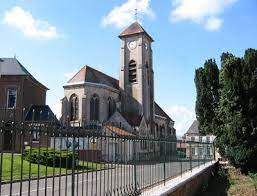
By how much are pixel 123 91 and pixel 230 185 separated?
39993mm

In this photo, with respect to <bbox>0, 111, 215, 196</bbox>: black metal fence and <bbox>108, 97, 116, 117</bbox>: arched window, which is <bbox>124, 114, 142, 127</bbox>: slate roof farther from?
<bbox>0, 111, 215, 196</bbox>: black metal fence

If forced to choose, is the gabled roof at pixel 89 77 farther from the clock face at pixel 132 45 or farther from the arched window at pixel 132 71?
the clock face at pixel 132 45

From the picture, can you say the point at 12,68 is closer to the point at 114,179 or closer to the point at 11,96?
the point at 11,96

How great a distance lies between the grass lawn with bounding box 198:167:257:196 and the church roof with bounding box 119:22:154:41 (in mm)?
37947

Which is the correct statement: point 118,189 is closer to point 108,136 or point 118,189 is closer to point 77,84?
point 108,136

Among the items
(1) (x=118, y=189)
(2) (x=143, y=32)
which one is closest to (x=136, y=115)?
(2) (x=143, y=32)

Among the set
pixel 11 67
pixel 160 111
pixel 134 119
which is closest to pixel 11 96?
pixel 11 67

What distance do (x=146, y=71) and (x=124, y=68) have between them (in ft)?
12.0

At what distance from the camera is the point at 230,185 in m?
17.1

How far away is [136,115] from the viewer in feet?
177

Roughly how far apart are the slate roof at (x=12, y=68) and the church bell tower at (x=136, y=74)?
1792cm

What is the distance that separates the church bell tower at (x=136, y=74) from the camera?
55438 millimetres

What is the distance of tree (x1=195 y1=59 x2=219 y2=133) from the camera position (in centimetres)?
2730

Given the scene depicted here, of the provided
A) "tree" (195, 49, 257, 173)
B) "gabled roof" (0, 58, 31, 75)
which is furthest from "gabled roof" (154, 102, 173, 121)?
"tree" (195, 49, 257, 173)
